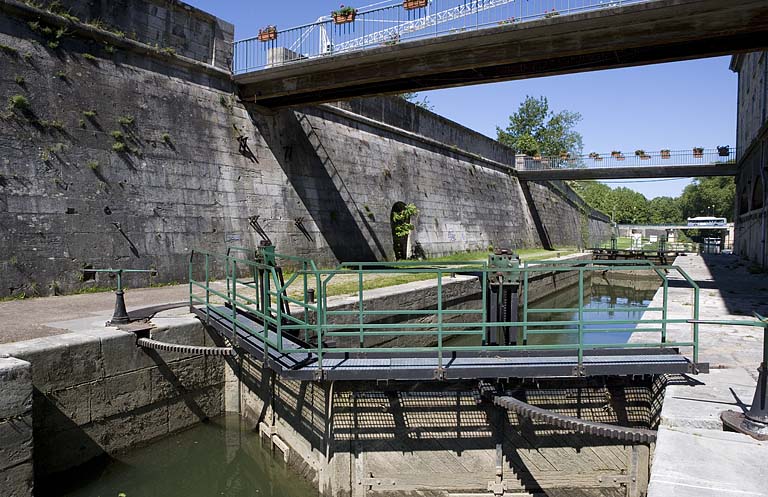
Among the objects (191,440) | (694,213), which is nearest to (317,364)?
(191,440)

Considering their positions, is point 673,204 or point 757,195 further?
point 673,204

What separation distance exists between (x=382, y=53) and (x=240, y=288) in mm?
5729

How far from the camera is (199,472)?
5965 mm

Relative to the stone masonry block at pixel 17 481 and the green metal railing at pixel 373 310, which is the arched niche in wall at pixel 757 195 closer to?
the green metal railing at pixel 373 310

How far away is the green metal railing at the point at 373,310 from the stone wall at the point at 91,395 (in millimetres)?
932

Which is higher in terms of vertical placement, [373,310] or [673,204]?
[673,204]

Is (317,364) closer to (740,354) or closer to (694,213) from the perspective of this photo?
(740,354)

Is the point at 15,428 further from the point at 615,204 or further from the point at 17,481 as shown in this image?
the point at 615,204

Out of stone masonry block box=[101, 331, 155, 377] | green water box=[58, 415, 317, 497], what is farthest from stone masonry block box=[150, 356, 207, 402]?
green water box=[58, 415, 317, 497]

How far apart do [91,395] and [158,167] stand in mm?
6367

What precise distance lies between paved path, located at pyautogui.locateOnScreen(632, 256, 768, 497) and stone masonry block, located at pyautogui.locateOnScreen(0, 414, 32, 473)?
4995mm

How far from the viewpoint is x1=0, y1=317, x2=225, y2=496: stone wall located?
177 inches

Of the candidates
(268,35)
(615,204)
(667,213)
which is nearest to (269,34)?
(268,35)

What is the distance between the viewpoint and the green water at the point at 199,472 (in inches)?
213
